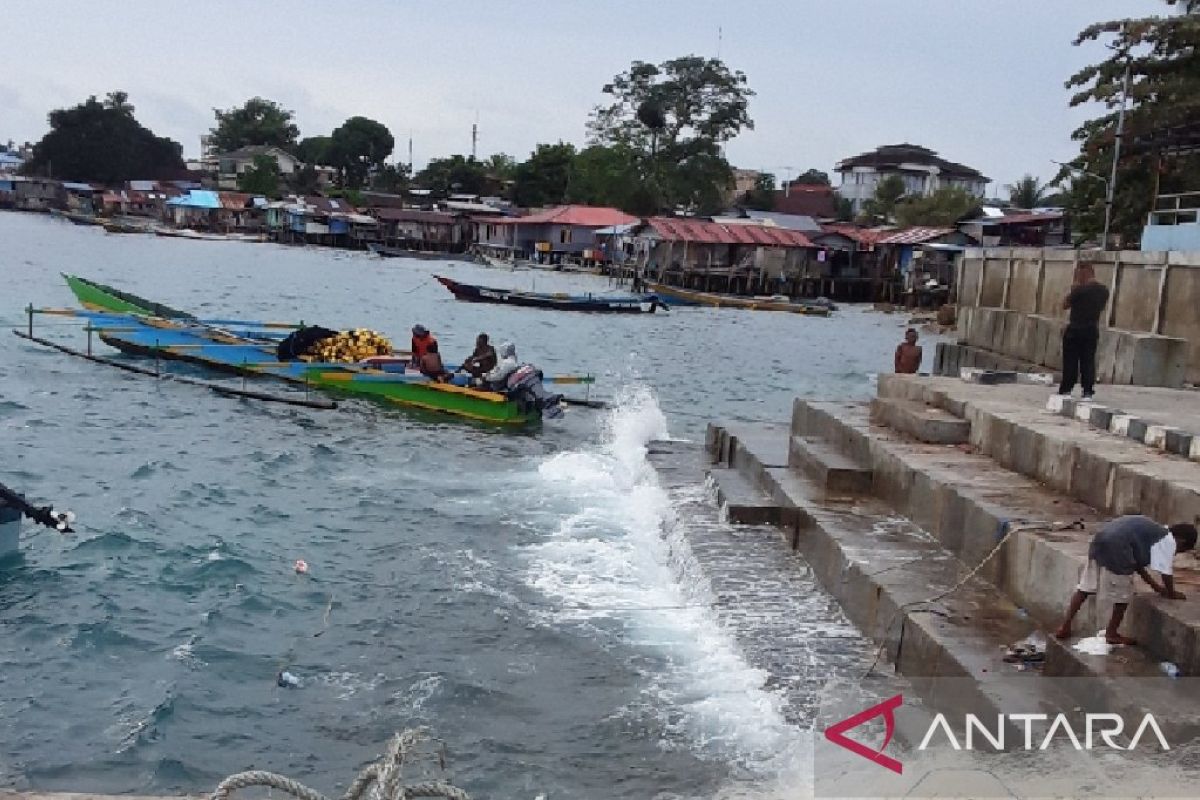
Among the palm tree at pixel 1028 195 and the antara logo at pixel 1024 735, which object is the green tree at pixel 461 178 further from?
the antara logo at pixel 1024 735

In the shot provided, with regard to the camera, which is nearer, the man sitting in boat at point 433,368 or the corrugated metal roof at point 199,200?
the man sitting in boat at point 433,368

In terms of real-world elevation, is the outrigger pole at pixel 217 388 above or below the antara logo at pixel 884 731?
below

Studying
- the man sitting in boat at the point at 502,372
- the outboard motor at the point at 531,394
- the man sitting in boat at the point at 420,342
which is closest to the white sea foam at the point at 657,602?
the outboard motor at the point at 531,394

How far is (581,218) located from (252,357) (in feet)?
175

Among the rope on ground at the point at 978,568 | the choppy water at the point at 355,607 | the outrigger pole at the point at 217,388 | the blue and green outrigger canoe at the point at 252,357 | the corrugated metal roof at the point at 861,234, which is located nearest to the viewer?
the choppy water at the point at 355,607

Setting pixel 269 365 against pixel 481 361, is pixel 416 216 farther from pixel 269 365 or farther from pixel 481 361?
pixel 481 361

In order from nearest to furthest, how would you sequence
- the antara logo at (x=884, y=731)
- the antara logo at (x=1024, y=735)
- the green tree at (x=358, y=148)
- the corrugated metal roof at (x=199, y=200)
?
the antara logo at (x=1024, y=735), the antara logo at (x=884, y=731), the corrugated metal roof at (x=199, y=200), the green tree at (x=358, y=148)

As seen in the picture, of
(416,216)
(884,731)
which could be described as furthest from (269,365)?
(416,216)

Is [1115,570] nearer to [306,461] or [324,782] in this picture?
[324,782]

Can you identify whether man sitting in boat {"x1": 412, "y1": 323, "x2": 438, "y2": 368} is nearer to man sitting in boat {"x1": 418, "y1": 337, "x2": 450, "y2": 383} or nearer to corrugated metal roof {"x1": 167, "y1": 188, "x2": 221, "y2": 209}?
man sitting in boat {"x1": 418, "y1": 337, "x2": 450, "y2": 383}

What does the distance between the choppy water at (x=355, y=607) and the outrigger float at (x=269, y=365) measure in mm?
459

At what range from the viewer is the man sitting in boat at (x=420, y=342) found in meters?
18.2

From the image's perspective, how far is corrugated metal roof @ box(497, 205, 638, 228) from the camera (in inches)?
2813

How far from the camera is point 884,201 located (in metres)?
75.9
